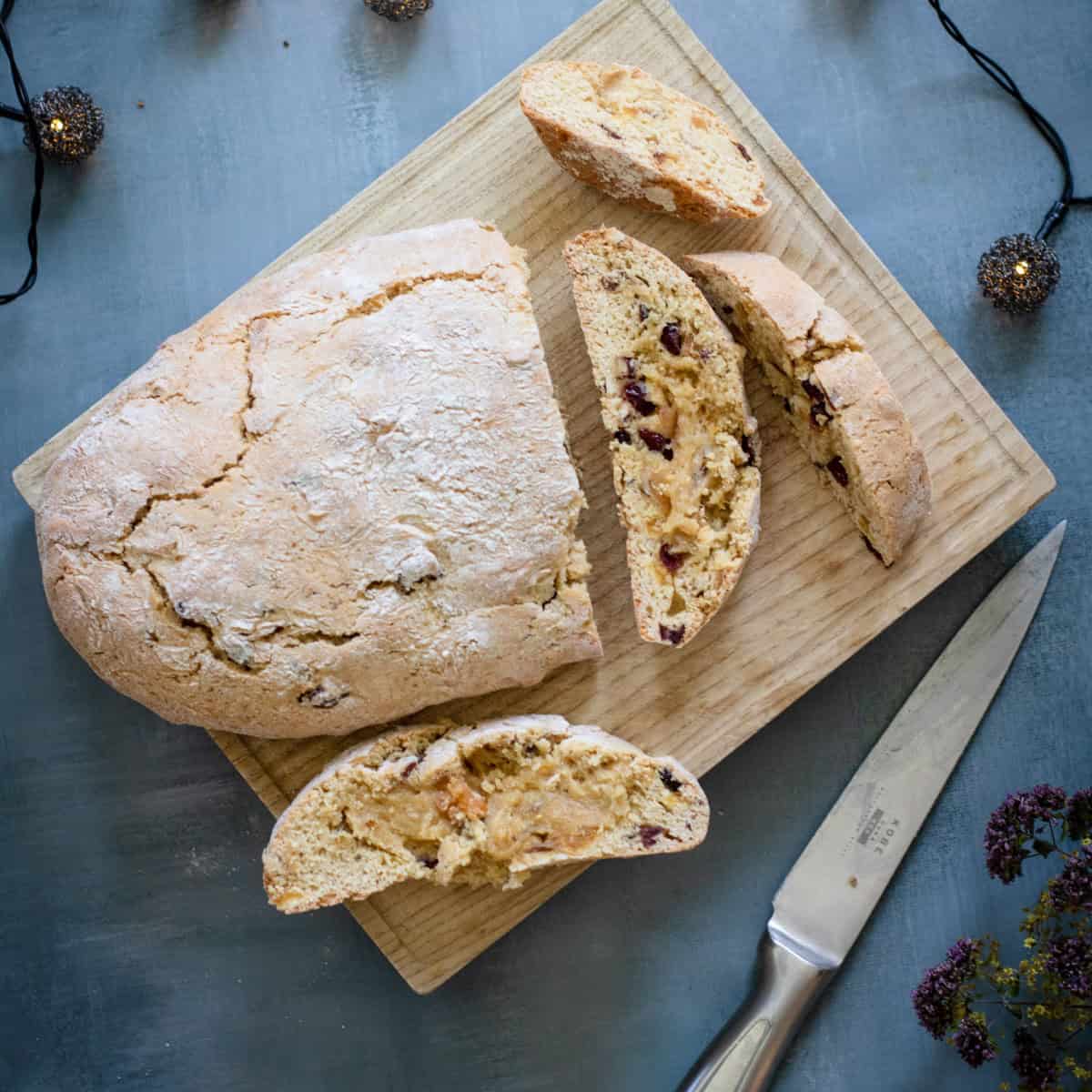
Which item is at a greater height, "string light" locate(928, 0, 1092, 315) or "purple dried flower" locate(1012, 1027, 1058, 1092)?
"string light" locate(928, 0, 1092, 315)

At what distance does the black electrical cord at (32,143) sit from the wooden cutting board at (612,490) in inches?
22.2

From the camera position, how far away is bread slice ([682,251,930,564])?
2.87 meters

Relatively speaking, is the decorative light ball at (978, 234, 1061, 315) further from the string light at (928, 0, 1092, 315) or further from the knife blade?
the knife blade

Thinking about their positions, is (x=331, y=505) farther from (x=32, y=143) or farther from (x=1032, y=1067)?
(x=1032, y=1067)

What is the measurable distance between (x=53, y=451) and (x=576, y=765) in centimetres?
171

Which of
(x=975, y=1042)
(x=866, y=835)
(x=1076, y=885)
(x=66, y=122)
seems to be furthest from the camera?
(x=66, y=122)

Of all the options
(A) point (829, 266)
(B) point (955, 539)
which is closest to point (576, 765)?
(B) point (955, 539)

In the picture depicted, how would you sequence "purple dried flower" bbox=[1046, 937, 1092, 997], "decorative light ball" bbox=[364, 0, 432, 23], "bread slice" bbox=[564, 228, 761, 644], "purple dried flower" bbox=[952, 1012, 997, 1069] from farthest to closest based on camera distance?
"decorative light ball" bbox=[364, 0, 432, 23], "bread slice" bbox=[564, 228, 761, 644], "purple dried flower" bbox=[952, 1012, 997, 1069], "purple dried flower" bbox=[1046, 937, 1092, 997]

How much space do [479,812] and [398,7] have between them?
2279 millimetres

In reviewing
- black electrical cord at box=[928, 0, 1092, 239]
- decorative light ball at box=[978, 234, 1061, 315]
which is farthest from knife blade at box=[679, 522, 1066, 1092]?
black electrical cord at box=[928, 0, 1092, 239]

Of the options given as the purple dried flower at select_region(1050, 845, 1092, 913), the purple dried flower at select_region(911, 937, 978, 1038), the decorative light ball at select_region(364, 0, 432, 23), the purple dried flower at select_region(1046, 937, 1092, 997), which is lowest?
the purple dried flower at select_region(911, 937, 978, 1038)

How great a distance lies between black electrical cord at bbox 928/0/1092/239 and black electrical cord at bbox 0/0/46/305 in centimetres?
270

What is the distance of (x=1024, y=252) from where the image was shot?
311 cm

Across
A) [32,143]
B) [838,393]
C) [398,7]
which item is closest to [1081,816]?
[838,393]
